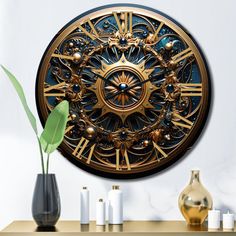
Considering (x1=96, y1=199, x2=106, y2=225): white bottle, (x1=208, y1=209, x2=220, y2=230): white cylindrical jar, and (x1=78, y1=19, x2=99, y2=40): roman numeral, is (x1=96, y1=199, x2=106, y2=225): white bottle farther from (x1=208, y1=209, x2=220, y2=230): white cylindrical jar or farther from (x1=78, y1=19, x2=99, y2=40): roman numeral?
(x1=78, y1=19, x2=99, y2=40): roman numeral

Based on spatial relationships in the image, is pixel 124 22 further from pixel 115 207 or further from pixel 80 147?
pixel 115 207

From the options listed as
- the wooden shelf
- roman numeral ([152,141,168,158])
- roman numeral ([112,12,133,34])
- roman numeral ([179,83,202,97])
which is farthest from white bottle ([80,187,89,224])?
roman numeral ([112,12,133,34])

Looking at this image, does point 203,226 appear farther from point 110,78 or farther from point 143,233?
point 110,78

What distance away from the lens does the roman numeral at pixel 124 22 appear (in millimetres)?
2471

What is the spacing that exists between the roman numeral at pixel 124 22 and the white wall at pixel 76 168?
0.09 meters

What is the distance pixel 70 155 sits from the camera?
96.3 inches

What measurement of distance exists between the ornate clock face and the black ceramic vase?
0.78 ft

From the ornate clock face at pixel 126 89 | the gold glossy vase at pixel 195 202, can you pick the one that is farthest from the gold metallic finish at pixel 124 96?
the gold glossy vase at pixel 195 202

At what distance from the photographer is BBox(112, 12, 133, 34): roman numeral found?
2471 millimetres

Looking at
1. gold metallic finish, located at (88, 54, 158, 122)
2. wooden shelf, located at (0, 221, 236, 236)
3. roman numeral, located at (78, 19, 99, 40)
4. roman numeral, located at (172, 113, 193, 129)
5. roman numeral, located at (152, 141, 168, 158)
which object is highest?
roman numeral, located at (78, 19, 99, 40)

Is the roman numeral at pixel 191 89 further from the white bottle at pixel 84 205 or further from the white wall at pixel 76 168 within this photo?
the white bottle at pixel 84 205

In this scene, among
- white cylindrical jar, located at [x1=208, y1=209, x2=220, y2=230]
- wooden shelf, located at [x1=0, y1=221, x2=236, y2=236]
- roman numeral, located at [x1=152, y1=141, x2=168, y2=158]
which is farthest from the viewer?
roman numeral, located at [x1=152, y1=141, x2=168, y2=158]

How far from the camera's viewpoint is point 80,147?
8.04 feet

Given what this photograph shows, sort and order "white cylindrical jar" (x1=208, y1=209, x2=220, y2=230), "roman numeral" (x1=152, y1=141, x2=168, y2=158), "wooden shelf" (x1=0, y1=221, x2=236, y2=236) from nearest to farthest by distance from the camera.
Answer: "wooden shelf" (x1=0, y1=221, x2=236, y2=236) → "white cylindrical jar" (x1=208, y1=209, x2=220, y2=230) → "roman numeral" (x1=152, y1=141, x2=168, y2=158)
